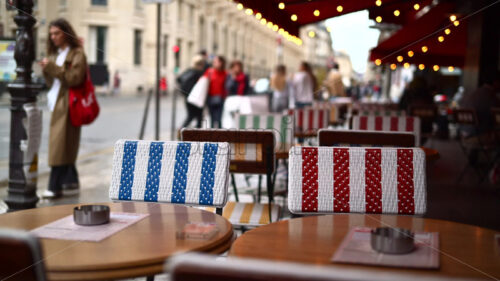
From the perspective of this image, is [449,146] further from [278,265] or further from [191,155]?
[278,265]

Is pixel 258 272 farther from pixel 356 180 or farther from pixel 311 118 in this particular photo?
pixel 311 118

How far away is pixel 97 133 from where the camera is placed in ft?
40.7

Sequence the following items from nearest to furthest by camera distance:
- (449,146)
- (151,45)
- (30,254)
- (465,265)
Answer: (30,254), (465,265), (151,45), (449,146)

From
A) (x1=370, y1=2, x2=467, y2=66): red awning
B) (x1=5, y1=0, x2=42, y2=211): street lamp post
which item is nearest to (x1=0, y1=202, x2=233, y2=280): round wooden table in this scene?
(x1=5, y1=0, x2=42, y2=211): street lamp post

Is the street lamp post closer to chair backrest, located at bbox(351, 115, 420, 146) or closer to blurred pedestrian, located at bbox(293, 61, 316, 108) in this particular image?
chair backrest, located at bbox(351, 115, 420, 146)

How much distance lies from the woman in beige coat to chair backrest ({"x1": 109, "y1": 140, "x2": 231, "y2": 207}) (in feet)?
9.35

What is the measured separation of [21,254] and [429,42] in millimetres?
4293

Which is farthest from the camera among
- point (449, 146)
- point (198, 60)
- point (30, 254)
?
point (449, 146)

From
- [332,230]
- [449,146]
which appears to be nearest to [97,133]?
[449,146]

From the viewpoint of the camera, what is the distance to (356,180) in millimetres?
3064

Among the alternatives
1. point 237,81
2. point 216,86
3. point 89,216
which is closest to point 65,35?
point 89,216

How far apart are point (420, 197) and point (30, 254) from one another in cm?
218

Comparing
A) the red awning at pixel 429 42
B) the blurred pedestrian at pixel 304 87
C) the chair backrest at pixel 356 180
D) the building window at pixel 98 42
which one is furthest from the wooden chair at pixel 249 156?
the blurred pedestrian at pixel 304 87

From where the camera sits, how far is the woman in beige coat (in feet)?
19.1
